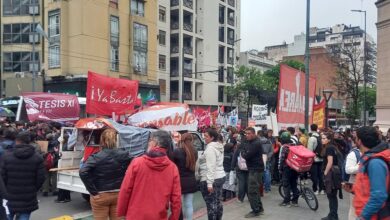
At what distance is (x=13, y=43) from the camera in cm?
4503

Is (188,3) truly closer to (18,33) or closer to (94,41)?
(94,41)

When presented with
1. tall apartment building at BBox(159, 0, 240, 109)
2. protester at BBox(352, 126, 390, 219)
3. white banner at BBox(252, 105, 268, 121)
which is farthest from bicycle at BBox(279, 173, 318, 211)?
tall apartment building at BBox(159, 0, 240, 109)

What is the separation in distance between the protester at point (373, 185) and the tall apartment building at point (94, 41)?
110ft

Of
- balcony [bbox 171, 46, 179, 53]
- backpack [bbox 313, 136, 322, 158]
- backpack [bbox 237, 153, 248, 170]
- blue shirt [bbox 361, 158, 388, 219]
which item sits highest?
balcony [bbox 171, 46, 179, 53]

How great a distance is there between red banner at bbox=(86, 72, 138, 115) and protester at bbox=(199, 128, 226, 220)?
4.74 metres

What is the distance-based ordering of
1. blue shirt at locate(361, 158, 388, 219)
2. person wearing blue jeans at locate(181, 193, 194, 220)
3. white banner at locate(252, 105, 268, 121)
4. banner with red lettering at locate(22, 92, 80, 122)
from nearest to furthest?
blue shirt at locate(361, 158, 388, 219) < person wearing blue jeans at locate(181, 193, 194, 220) < banner with red lettering at locate(22, 92, 80, 122) < white banner at locate(252, 105, 268, 121)

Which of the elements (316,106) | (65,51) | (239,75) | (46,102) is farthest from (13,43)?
(316,106)

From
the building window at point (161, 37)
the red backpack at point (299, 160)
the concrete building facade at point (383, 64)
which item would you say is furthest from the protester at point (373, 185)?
the building window at point (161, 37)

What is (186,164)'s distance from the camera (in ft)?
22.6

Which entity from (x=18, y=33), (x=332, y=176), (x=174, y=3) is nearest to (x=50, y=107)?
(x=332, y=176)

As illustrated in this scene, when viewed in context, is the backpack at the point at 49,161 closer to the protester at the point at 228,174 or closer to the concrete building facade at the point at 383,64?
the protester at the point at 228,174

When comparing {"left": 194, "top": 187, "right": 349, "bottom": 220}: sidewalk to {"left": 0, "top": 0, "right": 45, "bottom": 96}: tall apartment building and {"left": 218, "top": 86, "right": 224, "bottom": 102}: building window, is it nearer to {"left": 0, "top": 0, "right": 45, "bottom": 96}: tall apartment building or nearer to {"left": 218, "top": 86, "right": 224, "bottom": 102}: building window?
{"left": 0, "top": 0, "right": 45, "bottom": 96}: tall apartment building

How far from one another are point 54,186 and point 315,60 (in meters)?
78.7

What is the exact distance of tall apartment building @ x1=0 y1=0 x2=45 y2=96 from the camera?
44156mm
